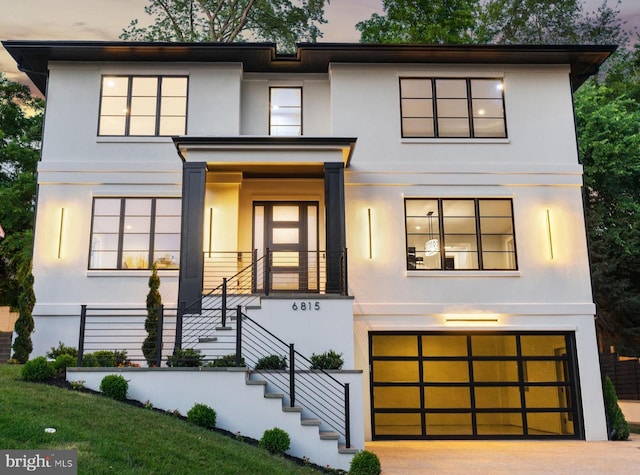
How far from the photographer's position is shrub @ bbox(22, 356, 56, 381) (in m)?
10.7

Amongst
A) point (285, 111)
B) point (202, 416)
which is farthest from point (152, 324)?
point (285, 111)

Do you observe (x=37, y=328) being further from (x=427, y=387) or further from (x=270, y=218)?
(x=427, y=387)

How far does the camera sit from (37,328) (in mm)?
14164

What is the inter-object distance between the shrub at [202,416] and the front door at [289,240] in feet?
18.1

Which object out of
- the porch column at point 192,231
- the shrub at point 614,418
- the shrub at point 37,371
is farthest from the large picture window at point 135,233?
the shrub at point 614,418

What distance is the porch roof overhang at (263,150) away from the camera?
13.9m

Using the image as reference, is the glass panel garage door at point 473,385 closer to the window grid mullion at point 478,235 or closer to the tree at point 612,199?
the window grid mullion at point 478,235

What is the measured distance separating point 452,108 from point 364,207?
3667mm

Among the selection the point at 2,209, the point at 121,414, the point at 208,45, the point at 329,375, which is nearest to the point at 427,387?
the point at 329,375

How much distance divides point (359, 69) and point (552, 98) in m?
5.12

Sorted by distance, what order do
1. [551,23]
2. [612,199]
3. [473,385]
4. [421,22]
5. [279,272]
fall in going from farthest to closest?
[551,23] < [421,22] < [612,199] < [279,272] < [473,385]

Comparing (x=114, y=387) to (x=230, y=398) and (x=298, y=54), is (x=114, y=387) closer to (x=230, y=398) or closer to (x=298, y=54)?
(x=230, y=398)

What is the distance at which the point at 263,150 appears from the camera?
14.0 m

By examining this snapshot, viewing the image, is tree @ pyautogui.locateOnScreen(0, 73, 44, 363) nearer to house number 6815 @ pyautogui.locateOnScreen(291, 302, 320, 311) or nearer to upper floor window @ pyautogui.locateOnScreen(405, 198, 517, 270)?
house number 6815 @ pyautogui.locateOnScreen(291, 302, 320, 311)
